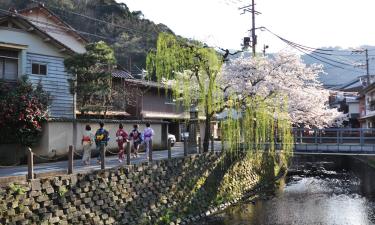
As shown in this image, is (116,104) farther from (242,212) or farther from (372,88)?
(372,88)

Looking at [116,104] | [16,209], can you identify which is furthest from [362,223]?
[116,104]

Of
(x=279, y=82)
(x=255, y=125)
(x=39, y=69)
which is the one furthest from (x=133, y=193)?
(x=279, y=82)

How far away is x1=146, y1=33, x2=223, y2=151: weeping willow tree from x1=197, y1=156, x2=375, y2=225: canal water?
6.17 metres

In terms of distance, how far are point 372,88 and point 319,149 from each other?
69.2ft

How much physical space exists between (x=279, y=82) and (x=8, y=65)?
52.4 feet

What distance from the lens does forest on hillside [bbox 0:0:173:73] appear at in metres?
49.2

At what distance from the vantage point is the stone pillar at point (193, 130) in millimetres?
22078

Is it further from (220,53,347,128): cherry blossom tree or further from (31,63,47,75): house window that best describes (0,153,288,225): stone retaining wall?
(31,63,47,75): house window

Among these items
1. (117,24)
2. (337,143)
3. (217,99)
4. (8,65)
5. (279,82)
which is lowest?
(337,143)

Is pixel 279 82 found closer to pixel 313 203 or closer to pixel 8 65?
pixel 313 203

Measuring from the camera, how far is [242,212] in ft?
62.1

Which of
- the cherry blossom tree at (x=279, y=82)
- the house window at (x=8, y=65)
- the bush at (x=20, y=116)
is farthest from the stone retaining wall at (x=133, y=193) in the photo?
the house window at (x=8, y=65)

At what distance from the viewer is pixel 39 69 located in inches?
878

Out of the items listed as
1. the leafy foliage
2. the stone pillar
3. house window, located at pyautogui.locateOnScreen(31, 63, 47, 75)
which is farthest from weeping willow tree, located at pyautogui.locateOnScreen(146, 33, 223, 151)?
house window, located at pyautogui.locateOnScreen(31, 63, 47, 75)
